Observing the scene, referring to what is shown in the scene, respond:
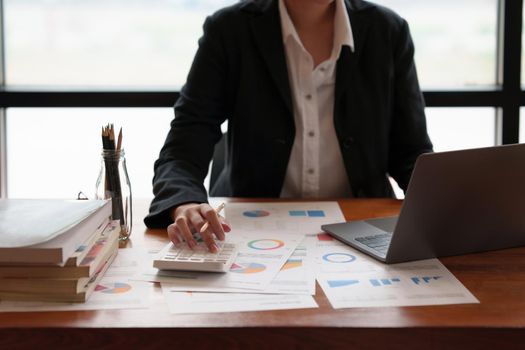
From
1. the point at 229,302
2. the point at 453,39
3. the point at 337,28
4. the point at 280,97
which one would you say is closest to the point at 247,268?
the point at 229,302

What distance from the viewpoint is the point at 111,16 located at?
2.54m

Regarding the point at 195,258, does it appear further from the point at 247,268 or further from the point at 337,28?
the point at 337,28

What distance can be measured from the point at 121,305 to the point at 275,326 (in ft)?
0.82

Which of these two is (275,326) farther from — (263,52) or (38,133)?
(38,133)

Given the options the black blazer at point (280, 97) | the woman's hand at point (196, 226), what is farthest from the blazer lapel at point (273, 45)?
the woman's hand at point (196, 226)

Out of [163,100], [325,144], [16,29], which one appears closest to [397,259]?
[325,144]

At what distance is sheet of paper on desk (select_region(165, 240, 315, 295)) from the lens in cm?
110

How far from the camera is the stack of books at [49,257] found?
3.34ft

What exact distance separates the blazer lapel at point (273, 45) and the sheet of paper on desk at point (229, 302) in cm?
89

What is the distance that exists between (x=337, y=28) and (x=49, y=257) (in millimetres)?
1184

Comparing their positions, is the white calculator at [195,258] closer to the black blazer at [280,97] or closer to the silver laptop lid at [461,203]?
the silver laptop lid at [461,203]

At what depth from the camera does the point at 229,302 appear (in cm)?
105

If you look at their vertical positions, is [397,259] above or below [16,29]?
below

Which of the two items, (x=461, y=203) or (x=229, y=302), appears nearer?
(x=229, y=302)
